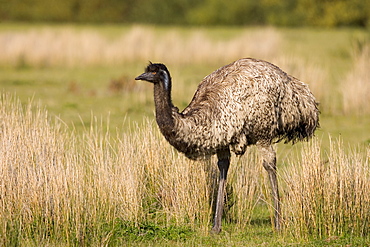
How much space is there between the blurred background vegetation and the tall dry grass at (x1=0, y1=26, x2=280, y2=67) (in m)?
30.6

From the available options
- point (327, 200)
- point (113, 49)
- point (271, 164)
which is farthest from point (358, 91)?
point (113, 49)

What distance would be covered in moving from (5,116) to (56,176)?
5.97 ft

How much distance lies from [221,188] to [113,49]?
19387mm

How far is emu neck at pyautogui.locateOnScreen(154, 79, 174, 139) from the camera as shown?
20.8 ft

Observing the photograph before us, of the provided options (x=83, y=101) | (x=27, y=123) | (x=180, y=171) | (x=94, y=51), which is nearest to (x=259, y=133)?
(x=180, y=171)

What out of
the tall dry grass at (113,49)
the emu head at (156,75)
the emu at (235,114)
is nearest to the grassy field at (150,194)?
the emu at (235,114)

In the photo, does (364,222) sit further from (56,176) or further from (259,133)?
(56,176)

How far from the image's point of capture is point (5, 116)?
828cm

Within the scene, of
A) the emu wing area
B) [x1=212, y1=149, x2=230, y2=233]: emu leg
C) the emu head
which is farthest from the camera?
[x1=212, y1=149, x2=230, y2=233]: emu leg

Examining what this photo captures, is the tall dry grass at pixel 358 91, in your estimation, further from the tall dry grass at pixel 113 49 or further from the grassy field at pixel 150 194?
the tall dry grass at pixel 113 49

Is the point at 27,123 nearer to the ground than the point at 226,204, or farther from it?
farther from it

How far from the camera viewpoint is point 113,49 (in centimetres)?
2609

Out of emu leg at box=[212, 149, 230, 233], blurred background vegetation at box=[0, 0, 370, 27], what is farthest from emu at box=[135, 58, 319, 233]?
blurred background vegetation at box=[0, 0, 370, 27]

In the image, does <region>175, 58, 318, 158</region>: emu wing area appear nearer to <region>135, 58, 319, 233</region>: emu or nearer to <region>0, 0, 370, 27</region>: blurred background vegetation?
<region>135, 58, 319, 233</region>: emu
